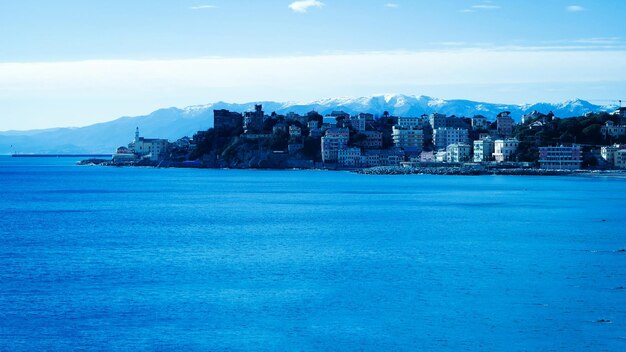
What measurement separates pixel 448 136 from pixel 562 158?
1836cm

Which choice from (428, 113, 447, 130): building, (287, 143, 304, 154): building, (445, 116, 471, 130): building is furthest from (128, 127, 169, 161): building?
(445, 116, 471, 130): building

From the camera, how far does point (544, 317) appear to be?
1439 cm

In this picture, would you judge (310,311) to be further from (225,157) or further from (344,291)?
(225,157)

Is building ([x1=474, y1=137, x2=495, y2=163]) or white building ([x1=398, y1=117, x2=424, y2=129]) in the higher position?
→ white building ([x1=398, y1=117, x2=424, y2=129])

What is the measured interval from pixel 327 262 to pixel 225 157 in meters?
74.0

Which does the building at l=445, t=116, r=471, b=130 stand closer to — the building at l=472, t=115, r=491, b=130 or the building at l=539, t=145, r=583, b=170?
the building at l=472, t=115, r=491, b=130

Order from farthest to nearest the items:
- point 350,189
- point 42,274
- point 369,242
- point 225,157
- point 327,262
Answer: point 225,157
point 350,189
point 369,242
point 327,262
point 42,274

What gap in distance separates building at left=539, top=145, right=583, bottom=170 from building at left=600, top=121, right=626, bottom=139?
728 cm

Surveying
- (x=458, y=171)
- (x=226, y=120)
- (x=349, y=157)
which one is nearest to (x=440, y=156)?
(x=349, y=157)

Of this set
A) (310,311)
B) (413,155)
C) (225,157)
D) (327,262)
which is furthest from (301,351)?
(225,157)

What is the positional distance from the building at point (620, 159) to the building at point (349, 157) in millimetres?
24365

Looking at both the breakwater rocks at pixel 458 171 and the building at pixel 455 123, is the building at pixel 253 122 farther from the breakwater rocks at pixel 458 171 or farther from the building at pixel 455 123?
the building at pixel 455 123

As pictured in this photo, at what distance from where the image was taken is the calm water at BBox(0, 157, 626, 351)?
13.4m

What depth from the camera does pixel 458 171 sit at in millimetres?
72250
